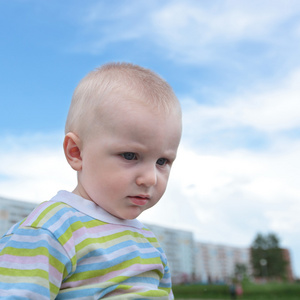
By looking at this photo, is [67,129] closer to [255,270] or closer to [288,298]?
[288,298]

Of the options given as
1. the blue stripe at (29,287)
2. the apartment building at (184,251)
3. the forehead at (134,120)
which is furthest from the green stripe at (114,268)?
the apartment building at (184,251)

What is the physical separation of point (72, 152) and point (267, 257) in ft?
202

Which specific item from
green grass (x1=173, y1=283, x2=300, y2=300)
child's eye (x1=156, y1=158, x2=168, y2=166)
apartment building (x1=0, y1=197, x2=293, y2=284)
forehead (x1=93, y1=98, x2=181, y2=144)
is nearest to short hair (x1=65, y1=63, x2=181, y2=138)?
forehead (x1=93, y1=98, x2=181, y2=144)

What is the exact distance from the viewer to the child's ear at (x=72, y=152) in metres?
1.86

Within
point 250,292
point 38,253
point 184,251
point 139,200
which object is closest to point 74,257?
point 38,253

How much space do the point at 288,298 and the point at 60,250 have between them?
22.9m

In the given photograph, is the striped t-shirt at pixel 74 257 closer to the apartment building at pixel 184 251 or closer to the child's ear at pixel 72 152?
the child's ear at pixel 72 152

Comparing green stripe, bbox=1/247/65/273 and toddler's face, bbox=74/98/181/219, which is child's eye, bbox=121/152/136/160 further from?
green stripe, bbox=1/247/65/273

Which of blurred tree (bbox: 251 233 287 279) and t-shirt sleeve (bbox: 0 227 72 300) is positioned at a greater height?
blurred tree (bbox: 251 233 287 279)

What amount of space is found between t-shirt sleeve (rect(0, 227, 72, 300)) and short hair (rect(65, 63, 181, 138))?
1.54ft

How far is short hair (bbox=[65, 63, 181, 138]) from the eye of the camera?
1793 mm

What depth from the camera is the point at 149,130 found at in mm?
1731

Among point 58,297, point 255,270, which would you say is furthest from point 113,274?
point 255,270

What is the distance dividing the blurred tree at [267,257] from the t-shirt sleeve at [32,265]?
6104 cm
